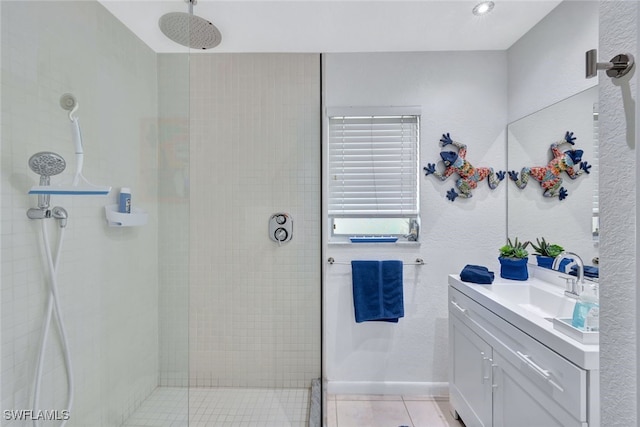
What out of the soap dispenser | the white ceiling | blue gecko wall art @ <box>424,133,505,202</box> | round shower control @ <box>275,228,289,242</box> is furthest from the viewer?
blue gecko wall art @ <box>424,133,505,202</box>

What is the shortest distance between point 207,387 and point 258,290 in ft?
2.14

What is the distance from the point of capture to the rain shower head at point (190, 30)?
57.9 inches

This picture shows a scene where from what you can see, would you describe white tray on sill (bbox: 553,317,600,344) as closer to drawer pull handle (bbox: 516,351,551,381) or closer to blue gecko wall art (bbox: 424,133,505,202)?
drawer pull handle (bbox: 516,351,551,381)

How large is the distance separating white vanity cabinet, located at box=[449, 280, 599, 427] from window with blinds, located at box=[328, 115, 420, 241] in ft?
2.31

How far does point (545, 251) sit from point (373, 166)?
115 cm

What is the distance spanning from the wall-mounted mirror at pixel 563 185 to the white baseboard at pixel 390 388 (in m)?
1.09

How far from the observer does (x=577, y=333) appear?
0.98 meters

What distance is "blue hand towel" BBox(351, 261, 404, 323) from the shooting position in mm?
1953

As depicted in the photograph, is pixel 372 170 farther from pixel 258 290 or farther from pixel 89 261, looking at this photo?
pixel 89 261

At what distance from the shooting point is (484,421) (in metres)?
1.45

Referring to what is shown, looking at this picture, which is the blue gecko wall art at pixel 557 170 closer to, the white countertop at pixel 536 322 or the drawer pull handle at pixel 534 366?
the white countertop at pixel 536 322

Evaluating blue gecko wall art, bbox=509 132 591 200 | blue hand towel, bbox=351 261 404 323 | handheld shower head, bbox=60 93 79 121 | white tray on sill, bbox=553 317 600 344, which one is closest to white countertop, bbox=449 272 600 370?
white tray on sill, bbox=553 317 600 344

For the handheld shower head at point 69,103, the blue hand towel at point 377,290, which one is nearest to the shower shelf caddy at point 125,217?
the handheld shower head at point 69,103

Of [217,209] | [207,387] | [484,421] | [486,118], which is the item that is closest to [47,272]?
[217,209]
